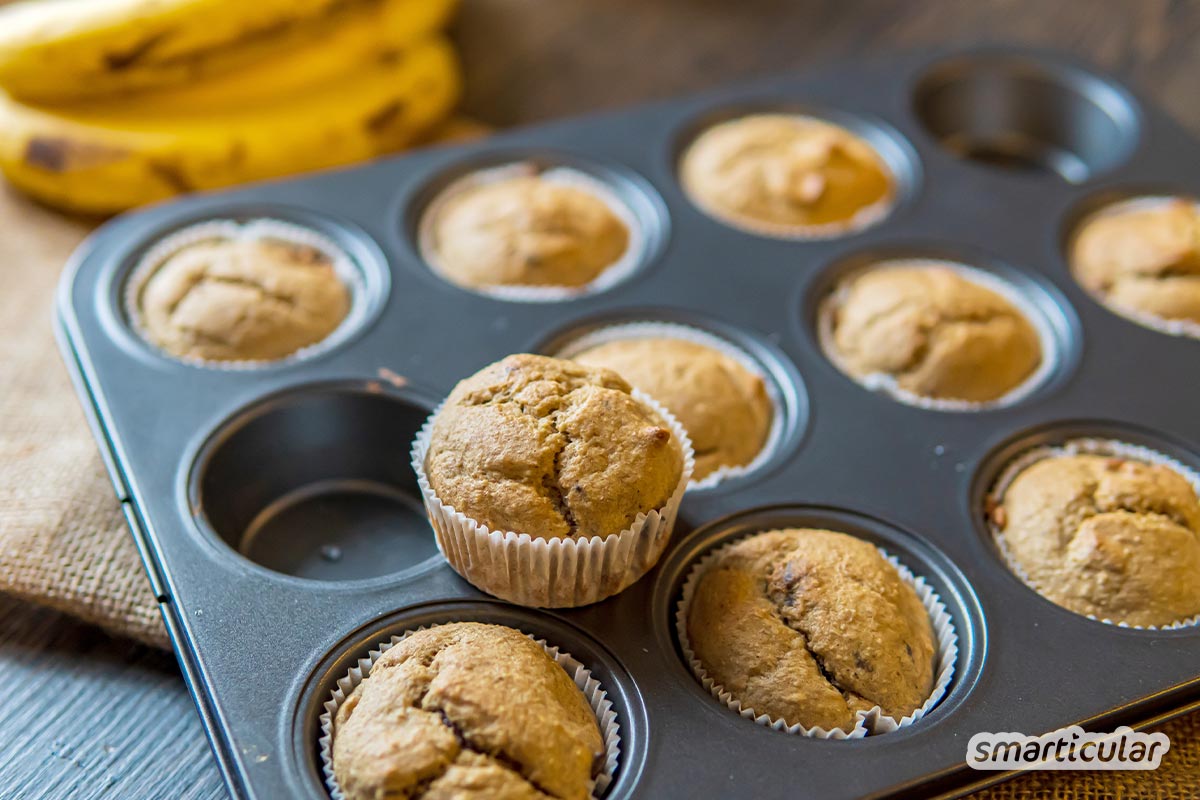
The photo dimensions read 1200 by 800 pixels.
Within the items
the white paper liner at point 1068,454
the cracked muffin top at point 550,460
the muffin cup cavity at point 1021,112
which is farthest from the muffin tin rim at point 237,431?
the muffin cup cavity at point 1021,112

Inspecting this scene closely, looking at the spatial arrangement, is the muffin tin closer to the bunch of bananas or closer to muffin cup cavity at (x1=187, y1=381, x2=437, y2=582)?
muffin cup cavity at (x1=187, y1=381, x2=437, y2=582)

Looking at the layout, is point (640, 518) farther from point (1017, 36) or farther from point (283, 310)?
point (1017, 36)

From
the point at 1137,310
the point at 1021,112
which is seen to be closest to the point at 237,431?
the point at 1137,310

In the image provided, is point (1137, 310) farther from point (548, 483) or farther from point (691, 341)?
point (548, 483)

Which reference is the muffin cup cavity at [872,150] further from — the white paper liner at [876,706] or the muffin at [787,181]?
the white paper liner at [876,706]

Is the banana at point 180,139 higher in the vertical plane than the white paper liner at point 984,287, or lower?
higher

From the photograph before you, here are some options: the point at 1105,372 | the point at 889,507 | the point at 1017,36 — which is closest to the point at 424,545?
the point at 889,507
